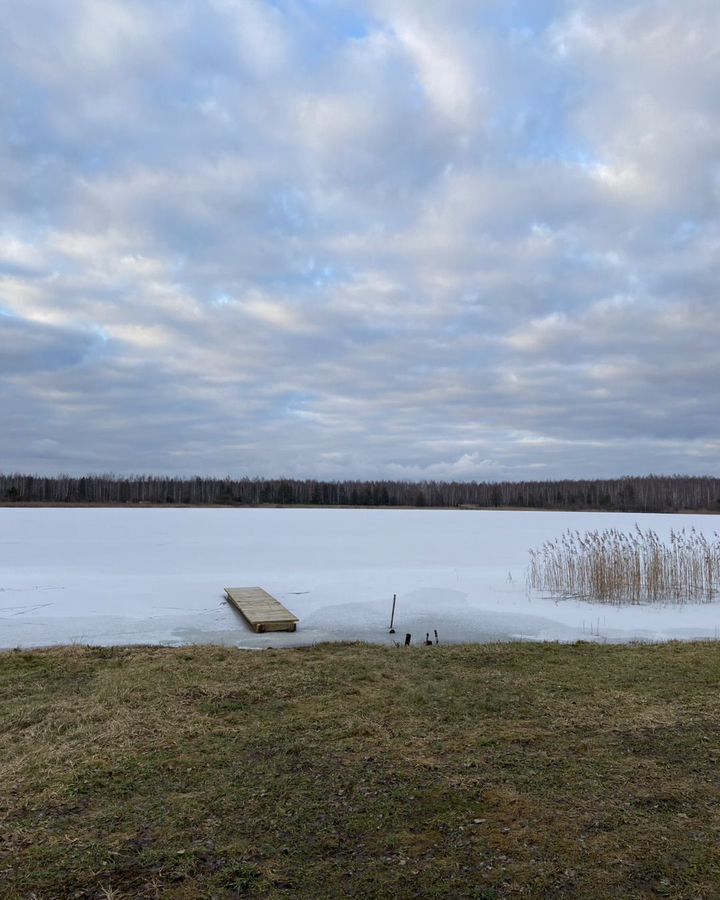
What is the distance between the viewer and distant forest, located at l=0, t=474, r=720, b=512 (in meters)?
61.5

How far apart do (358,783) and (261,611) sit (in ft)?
16.2

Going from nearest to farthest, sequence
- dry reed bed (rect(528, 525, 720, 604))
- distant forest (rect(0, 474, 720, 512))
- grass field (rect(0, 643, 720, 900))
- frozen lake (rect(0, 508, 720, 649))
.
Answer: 1. grass field (rect(0, 643, 720, 900))
2. frozen lake (rect(0, 508, 720, 649))
3. dry reed bed (rect(528, 525, 720, 604))
4. distant forest (rect(0, 474, 720, 512))

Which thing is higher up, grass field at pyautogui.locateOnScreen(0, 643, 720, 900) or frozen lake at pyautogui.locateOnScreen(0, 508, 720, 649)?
grass field at pyautogui.locateOnScreen(0, 643, 720, 900)

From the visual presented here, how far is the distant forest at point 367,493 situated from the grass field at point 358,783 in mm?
57743

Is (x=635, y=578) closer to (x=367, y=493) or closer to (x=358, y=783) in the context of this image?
(x=358, y=783)

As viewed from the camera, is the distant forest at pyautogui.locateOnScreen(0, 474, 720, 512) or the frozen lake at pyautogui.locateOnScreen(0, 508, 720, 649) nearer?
the frozen lake at pyautogui.locateOnScreen(0, 508, 720, 649)

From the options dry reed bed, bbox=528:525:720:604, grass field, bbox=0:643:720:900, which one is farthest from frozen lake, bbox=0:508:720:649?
grass field, bbox=0:643:720:900

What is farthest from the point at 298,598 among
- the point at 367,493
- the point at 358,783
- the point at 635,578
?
the point at 367,493

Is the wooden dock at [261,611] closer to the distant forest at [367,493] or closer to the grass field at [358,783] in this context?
the grass field at [358,783]

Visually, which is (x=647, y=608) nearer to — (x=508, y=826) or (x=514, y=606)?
(x=514, y=606)

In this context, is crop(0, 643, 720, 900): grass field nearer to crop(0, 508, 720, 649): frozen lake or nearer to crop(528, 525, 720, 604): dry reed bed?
crop(0, 508, 720, 649): frozen lake

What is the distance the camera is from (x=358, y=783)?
10.2ft

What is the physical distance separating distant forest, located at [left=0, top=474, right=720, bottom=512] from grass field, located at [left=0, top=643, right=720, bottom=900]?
5774 centimetres

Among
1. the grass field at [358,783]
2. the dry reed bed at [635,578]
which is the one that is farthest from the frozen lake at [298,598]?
the grass field at [358,783]
